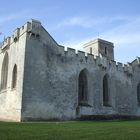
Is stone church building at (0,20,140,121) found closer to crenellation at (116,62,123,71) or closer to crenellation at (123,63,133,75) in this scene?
crenellation at (116,62,123,71)

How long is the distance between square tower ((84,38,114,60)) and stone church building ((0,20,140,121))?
14.1 ft

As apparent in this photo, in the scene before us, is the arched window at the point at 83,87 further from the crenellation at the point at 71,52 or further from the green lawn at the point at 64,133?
the green lawn at the point at 64,133

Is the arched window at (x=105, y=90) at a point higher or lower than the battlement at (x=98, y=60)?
lower

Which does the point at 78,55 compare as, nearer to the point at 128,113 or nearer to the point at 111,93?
the point at 111,93

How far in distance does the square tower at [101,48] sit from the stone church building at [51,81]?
429 cm

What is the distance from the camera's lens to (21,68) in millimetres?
24156

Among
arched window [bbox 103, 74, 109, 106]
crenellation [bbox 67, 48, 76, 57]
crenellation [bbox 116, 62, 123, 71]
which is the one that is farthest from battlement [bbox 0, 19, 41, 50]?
crenellation [bbox 116, 62, 123, 71]

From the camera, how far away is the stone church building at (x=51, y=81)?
23.9 meters

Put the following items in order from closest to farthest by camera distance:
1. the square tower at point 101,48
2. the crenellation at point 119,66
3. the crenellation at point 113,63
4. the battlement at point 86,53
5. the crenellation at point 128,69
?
the battlement at point 86,53 → the crenellation at point 113,63 → the crenellation at point 119,66 → the crenellation at point 128,69 → the square tower at point 101,48

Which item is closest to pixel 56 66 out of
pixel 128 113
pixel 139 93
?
pixel 128 113

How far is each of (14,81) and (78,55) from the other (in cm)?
685

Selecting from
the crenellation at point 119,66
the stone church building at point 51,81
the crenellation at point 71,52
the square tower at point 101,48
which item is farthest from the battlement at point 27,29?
the square tower at point 101,48

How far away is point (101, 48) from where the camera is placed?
36.5 m

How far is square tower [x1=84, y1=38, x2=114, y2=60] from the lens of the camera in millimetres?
36125
